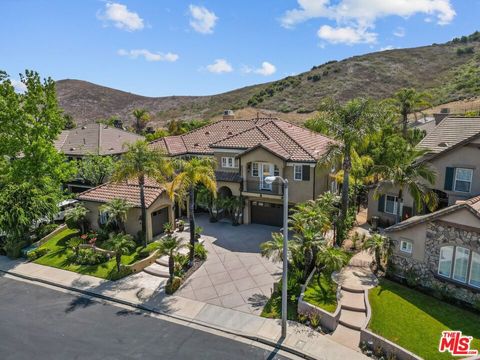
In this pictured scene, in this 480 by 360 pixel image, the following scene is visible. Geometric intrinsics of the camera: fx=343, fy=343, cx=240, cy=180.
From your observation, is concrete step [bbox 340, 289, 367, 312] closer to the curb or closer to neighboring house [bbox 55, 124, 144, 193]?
the curb

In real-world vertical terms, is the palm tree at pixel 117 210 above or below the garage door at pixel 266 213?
above

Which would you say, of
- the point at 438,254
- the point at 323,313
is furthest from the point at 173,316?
the point at 438,254

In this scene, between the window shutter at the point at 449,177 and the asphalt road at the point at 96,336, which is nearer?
the asphalt road at the point at 96,336

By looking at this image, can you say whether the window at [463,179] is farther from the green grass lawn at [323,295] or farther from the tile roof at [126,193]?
the tile roof at [126,193]

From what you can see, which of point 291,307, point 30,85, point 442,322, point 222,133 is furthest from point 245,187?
point 30,85

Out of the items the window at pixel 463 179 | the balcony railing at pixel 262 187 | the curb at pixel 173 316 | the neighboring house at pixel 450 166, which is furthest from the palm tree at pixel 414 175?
the curb at pixel 173 316

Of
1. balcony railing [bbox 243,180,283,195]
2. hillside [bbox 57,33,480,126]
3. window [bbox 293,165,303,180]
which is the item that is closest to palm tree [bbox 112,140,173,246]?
balcony railing [bbox 243,180,283,195]

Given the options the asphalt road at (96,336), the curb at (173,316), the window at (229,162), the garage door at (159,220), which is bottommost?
the asphalt road at (96,336)
